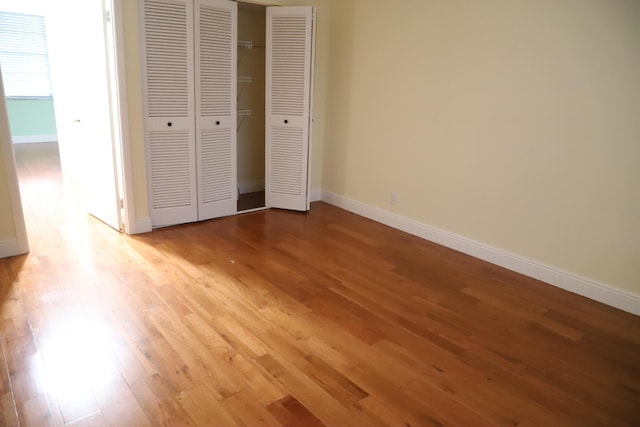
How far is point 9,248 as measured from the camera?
3.39 m

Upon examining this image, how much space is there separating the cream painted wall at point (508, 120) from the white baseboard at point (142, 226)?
2.31 meters

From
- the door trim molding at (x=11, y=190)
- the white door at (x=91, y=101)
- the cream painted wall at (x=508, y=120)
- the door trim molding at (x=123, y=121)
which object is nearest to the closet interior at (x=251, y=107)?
the cream painted wall at (x=508, y=120)

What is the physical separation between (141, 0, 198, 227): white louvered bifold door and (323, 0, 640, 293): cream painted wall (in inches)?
70.9

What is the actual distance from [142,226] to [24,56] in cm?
684

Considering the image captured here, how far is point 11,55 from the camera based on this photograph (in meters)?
8.27

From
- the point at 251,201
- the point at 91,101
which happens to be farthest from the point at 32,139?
the point at 251,201

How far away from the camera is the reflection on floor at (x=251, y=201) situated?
5.01 metres

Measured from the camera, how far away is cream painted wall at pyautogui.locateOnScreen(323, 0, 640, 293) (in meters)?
2.98

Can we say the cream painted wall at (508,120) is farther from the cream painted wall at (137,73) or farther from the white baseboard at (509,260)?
the cream painted wall at (137,73)

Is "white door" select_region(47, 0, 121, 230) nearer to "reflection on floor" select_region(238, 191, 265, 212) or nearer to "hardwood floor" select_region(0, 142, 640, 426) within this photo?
"hardwood floor" select_region(0, 142, 640, 426)

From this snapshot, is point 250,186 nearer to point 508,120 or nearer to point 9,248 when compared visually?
point 9,248

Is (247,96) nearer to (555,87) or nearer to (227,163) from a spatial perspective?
(227,163)

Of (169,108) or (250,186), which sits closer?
(169,108)

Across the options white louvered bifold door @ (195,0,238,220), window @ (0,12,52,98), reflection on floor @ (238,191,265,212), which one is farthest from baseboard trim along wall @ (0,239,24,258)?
window @ (0,12,52,98)
